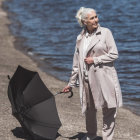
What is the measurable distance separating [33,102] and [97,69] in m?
1.03

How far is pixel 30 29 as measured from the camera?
77.8ft

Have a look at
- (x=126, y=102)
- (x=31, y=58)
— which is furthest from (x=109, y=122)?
(x=31, y=58)

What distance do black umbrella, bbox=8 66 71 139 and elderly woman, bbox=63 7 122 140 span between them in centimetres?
60

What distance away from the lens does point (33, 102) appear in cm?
709

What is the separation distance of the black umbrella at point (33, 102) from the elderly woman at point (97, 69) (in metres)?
0.60

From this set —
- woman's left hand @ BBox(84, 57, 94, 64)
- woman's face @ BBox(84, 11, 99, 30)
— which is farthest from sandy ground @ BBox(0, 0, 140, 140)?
woman's face @ BBox(84, 11, 99, 30)

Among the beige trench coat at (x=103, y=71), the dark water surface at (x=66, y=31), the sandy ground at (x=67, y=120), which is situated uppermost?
the beige trench coat at (x=103, y=71)

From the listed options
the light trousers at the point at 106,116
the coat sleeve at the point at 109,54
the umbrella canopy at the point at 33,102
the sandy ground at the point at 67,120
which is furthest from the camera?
the sandy ground at the point at 67,120

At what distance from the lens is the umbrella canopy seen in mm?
7016

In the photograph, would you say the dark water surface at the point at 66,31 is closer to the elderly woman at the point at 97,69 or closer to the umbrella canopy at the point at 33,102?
the umbrella canopy at the point at 33,102

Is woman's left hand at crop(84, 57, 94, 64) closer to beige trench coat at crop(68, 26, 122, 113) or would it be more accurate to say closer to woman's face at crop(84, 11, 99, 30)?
beige trench coat at crop(68, 26, 122, 113)

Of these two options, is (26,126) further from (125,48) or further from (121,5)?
(121,5)

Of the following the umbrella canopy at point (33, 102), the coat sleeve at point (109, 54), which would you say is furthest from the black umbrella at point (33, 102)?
the coat sleeve at point (109, 54)

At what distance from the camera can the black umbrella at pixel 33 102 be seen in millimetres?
7016
